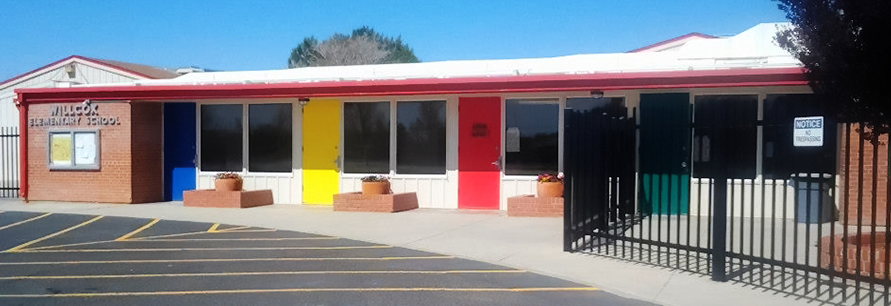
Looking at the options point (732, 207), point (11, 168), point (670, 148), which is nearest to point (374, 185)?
point (670, 148)

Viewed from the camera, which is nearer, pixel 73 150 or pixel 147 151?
pixel 147 151

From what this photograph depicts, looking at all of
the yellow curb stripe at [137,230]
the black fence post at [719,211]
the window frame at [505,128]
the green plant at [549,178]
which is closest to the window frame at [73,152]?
the yellow curb stripe at [137,230]

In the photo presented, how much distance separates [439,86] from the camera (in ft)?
50.8

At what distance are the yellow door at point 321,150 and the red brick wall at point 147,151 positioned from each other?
3790mm

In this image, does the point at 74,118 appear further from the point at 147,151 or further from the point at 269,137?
the point at 269,137

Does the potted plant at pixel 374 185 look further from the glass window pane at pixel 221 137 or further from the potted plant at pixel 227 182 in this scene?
the glass window pane at pixel 221 137

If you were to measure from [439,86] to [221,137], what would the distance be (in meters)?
5.89

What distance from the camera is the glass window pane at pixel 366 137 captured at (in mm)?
17031

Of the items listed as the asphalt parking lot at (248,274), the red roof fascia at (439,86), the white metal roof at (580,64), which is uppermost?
the white metal roof at (580,64)

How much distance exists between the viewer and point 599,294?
800cm

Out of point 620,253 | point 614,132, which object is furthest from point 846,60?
point 620,253

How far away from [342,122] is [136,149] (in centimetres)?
489

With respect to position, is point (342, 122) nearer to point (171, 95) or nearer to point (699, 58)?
point (171, 95)

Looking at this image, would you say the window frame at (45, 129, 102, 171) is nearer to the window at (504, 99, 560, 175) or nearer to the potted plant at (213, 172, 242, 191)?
the potted plant at (213, 172, 242, 191)
